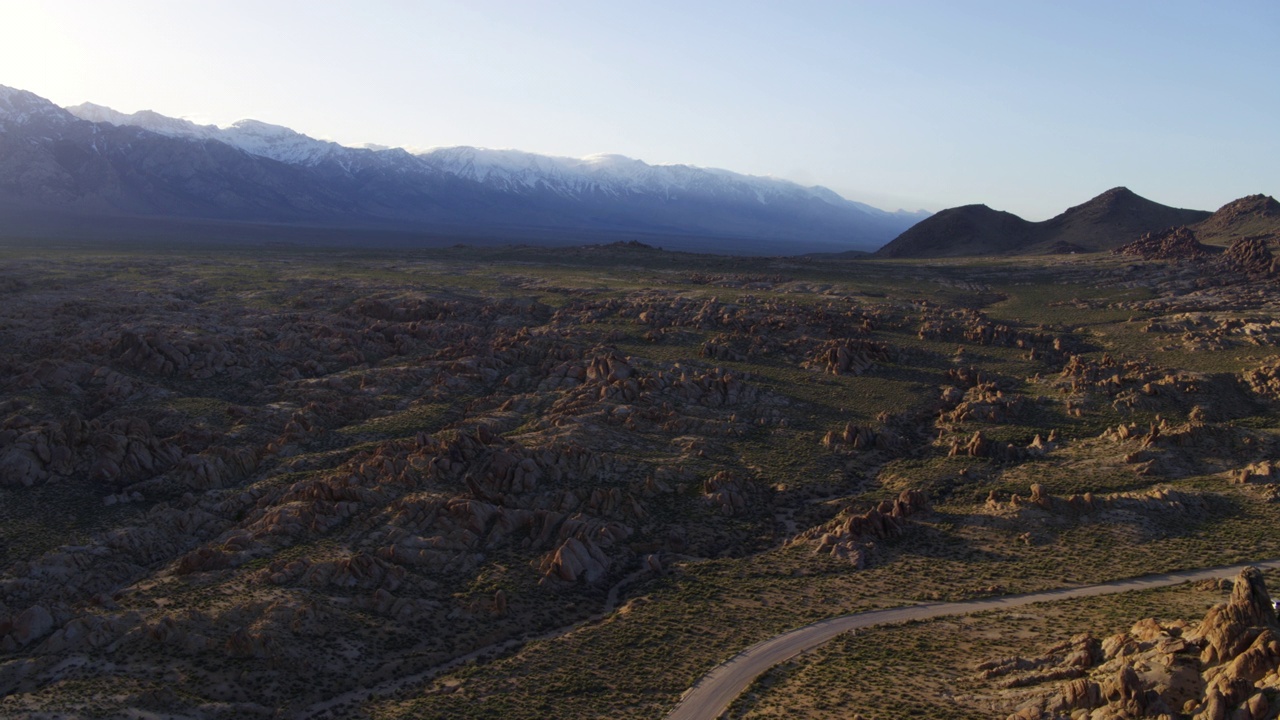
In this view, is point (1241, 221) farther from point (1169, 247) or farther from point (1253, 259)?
point (1253, 259)

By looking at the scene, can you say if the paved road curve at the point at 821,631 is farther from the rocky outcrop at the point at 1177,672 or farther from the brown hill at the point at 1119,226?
the brown hill at the point at 1119,226

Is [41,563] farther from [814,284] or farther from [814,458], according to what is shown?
[814,284]

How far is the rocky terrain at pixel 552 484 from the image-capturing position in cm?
4062

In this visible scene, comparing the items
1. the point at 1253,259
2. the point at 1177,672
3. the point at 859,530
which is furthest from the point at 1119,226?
the point at 1177,672

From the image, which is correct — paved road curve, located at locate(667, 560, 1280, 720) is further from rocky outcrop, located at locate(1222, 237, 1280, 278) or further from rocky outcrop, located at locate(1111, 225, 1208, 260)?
rocky outcrop, located at locate(1111, 225, 1208, 260)

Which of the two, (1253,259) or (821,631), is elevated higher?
(1253,259)

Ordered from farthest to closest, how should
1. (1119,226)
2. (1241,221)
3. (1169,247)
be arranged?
(1119,226) < (1241,221) < (1169,247)

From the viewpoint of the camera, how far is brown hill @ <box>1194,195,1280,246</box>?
15705 centimetres

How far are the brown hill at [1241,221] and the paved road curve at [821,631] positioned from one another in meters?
136

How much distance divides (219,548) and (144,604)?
6.83 meters

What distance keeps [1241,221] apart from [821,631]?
170 meters

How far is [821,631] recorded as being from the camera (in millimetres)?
42750

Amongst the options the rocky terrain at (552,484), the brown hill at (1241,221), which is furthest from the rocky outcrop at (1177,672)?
the brown hill at (1241,221)

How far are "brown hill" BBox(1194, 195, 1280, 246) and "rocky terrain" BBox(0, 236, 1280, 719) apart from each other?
187ft
